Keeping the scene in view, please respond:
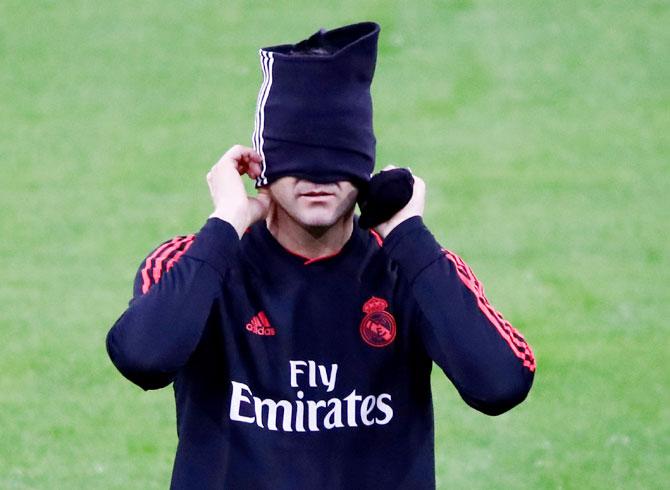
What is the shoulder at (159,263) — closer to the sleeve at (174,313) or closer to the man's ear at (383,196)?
the sleeve at (174,313)

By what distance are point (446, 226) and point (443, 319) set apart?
23.4 ft


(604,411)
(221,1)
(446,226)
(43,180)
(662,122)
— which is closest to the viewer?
(604,411)

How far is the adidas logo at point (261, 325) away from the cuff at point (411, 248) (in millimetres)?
350

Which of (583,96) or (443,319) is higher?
(443,319)

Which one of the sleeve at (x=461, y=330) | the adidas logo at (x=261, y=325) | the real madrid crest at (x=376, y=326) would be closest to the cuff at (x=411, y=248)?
the sleeve at (x=461, y=330)

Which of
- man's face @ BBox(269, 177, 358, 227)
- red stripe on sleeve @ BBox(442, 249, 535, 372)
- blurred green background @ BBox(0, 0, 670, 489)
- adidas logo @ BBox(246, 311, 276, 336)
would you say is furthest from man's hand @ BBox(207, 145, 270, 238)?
blurred green background @ BBox(0, 0, 670, 489)

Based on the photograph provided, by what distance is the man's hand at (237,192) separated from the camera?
407 centimetres

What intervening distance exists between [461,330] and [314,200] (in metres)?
0.48

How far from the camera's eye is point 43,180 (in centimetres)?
1202

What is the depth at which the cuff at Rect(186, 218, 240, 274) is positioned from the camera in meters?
3.95

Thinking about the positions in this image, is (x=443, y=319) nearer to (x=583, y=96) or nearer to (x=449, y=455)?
(x=449, y=455)

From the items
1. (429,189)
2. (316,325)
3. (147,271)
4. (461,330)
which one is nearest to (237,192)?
(147,271)

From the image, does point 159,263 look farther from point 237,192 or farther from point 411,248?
point 411,248

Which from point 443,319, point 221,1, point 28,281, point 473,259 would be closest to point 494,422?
point 473,259
